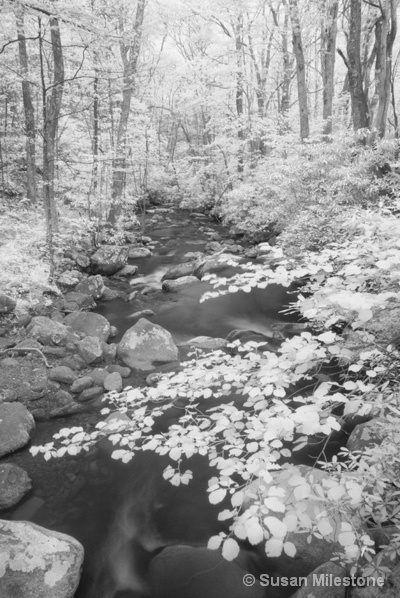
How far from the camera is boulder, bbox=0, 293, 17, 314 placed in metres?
7.26

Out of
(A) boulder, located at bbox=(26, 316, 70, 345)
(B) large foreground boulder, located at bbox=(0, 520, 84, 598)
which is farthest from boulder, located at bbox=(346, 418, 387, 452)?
(A) boulder, located at bbox=(26, 316, 70, 345)

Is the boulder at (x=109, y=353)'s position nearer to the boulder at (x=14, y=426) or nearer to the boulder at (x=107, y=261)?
the boulder at (x=14, y=426)

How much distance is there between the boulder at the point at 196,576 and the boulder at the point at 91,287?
7038 mm

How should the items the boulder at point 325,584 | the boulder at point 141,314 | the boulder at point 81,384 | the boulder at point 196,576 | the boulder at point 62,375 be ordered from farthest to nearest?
the boulder at point 141,314 → the boulder at point 62,375 → the boulder at point 81,384 → the boulder at point 196,576 → the boulder at point 325,584

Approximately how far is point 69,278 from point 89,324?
9.71 ft

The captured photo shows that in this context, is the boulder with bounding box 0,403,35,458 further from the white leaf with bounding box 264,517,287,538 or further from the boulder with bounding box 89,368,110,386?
the white leaf with bounding box 264,517,287,538

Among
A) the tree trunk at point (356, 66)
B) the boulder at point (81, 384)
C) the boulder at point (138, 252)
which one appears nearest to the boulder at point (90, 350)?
the boulder at point (81, 384)

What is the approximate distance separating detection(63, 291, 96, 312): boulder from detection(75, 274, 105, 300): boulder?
0.24 m

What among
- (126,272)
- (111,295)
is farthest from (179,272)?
(111,295)

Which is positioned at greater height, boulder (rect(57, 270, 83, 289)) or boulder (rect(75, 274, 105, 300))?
boulder (rect(57, 270, 83, 289))

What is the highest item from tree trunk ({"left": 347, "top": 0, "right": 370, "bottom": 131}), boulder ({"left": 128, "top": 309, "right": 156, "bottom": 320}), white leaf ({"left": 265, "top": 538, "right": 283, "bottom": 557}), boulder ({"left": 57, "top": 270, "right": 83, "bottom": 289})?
tree trunk ({"left": 347, "top": 0, "right": 370, "bottom": 131})

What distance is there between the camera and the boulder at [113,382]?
5.73m

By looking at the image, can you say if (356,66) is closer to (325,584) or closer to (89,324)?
(89,324)

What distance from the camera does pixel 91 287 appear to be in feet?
31.3
